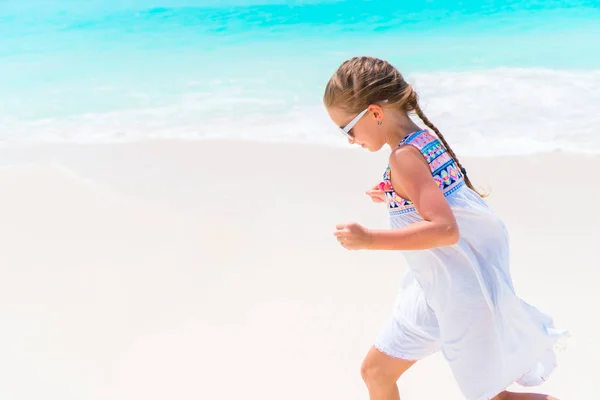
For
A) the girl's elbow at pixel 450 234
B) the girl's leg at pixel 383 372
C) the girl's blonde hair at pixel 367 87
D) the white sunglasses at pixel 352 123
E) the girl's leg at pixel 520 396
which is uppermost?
the girl's blonde hair at pixel 367 87

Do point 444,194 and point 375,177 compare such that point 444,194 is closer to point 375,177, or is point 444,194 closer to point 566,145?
point 375,177

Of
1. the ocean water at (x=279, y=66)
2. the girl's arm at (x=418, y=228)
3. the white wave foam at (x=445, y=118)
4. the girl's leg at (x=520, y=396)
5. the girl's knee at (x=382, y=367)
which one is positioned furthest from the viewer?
the ocean water at (x=279, y=66)

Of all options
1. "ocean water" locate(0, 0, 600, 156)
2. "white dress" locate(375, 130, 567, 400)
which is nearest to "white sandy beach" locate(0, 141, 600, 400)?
"white dress" locate(375, 130, 567, 400)

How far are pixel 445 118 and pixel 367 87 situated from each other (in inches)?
208

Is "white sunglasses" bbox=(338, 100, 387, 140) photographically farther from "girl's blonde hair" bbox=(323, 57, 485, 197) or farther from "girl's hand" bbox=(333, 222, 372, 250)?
"girl's hand" bbox=(333, 222, 372, 250)

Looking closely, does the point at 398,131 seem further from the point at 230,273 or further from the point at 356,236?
the point at 230,273

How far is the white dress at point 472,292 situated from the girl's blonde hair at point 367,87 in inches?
5.0

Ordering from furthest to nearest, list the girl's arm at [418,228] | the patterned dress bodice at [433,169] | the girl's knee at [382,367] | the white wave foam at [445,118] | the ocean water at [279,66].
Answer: the ocean water at [279,66], the white wave foam at [445,118], the girl's knee at [382,367], the patterned dress bodice at [433,169], the girl's arm at [418,228]

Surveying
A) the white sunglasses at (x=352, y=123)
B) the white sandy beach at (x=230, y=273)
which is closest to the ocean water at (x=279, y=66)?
the white sandy beach at (x=230, y=273)

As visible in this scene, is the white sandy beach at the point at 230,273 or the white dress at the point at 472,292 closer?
the white dress at the point at 472,292

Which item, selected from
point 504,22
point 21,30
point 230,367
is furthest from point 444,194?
point 21,30

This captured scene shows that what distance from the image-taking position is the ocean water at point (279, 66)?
22.4 feet

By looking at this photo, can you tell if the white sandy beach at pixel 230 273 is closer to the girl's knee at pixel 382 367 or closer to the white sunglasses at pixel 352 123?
the girl's knee at pixel 382 367

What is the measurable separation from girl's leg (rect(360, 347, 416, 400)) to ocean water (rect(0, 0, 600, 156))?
3.57m
